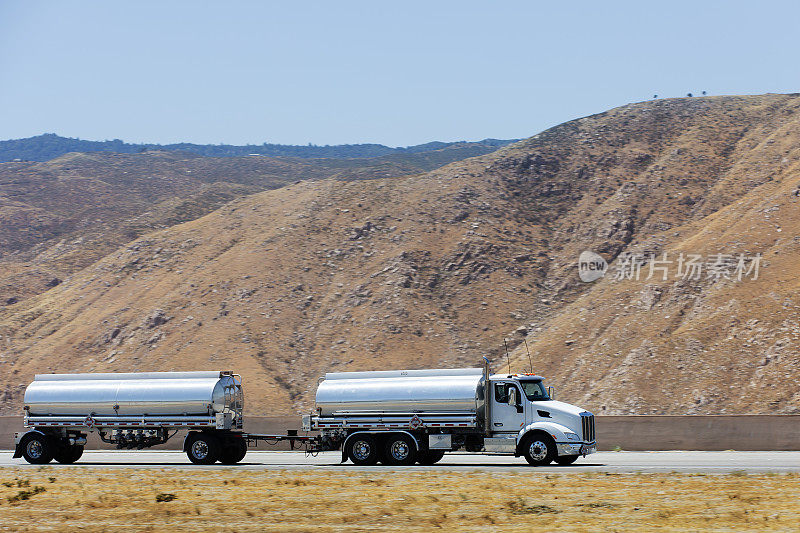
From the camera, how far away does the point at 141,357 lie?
227 ft

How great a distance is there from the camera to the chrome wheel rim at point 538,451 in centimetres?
2903

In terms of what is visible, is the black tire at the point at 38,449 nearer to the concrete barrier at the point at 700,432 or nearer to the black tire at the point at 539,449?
the black tire at the point at 539,449

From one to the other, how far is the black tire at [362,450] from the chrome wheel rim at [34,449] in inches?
440

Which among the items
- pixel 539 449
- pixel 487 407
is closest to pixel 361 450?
pixel 487 407

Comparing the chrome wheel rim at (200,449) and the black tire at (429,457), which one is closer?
the black tire at (429,457)

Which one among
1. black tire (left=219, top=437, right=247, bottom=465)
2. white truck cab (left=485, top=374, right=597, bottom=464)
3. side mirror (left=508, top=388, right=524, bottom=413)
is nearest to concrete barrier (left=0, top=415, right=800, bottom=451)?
white truck cab (left=485, top=374, right=597, bottom=464)

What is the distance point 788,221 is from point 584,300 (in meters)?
14.6

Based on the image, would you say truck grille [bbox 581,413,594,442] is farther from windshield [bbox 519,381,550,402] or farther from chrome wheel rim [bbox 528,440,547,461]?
windshield [bbox 519,381,550,402]

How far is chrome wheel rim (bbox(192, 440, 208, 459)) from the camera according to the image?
32344 mm

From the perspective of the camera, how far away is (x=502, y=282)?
7394 cm

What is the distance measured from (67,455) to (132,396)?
11.1ft

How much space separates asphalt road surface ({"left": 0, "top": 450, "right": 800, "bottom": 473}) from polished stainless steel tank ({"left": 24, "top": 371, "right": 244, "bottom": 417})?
1834 mm

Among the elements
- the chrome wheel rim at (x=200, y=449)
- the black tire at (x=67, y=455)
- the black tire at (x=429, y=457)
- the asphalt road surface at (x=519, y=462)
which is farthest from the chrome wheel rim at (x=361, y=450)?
the black tire at (x=67, y=455)

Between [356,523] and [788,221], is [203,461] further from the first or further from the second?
[788,221]
